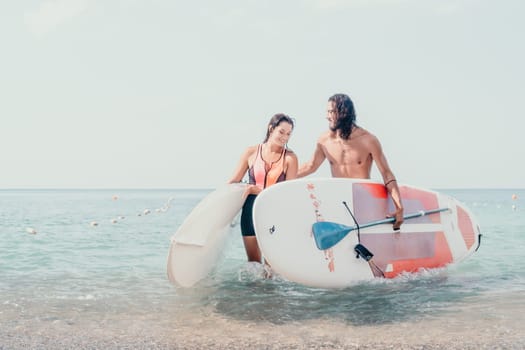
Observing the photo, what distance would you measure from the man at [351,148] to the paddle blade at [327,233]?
→ 1.84ft

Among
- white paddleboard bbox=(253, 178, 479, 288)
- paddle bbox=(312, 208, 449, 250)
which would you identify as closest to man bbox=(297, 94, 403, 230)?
white paddleboard bbox=(253, 178, 479, 288)

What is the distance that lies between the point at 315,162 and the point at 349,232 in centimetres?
77

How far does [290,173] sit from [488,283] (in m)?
2.06

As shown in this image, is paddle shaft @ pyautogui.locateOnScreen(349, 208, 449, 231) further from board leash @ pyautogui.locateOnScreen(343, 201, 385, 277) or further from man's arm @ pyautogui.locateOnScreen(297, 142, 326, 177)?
man's arm @ pyautogui.locateOnScreen(297, 142, 326, 177)

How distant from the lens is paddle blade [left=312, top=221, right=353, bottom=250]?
12.7ft

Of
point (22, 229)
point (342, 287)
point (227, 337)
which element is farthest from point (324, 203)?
point (22, 229)

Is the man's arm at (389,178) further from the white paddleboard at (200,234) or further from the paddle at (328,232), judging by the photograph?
the white paddleboard at (200,234)

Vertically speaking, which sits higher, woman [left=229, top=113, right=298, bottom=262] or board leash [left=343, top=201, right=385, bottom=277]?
woman [left=229, top=113, right=298, bottom=262]

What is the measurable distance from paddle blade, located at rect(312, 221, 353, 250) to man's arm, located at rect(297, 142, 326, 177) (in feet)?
2.39

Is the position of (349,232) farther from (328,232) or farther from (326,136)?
(326,136)

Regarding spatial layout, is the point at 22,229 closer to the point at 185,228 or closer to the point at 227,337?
the point at 185,228

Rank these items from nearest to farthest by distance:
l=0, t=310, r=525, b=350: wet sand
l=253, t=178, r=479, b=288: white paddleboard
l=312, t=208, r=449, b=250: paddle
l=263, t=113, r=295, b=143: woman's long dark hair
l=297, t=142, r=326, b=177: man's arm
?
l=0, t=310, r=525, b=350: wet sand, l=253, t=178, r=479, b=288: white paddleboard, l=312, t=208, r=449, b=250: paddle, l=263, t=113, r=295, b=143: woman's long dark hair, l=297, t=142, r=326, b=177: man's arm

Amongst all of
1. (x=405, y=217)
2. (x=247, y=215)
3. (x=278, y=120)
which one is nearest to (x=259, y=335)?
(x=247, y=215)

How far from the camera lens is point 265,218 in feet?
12.1
